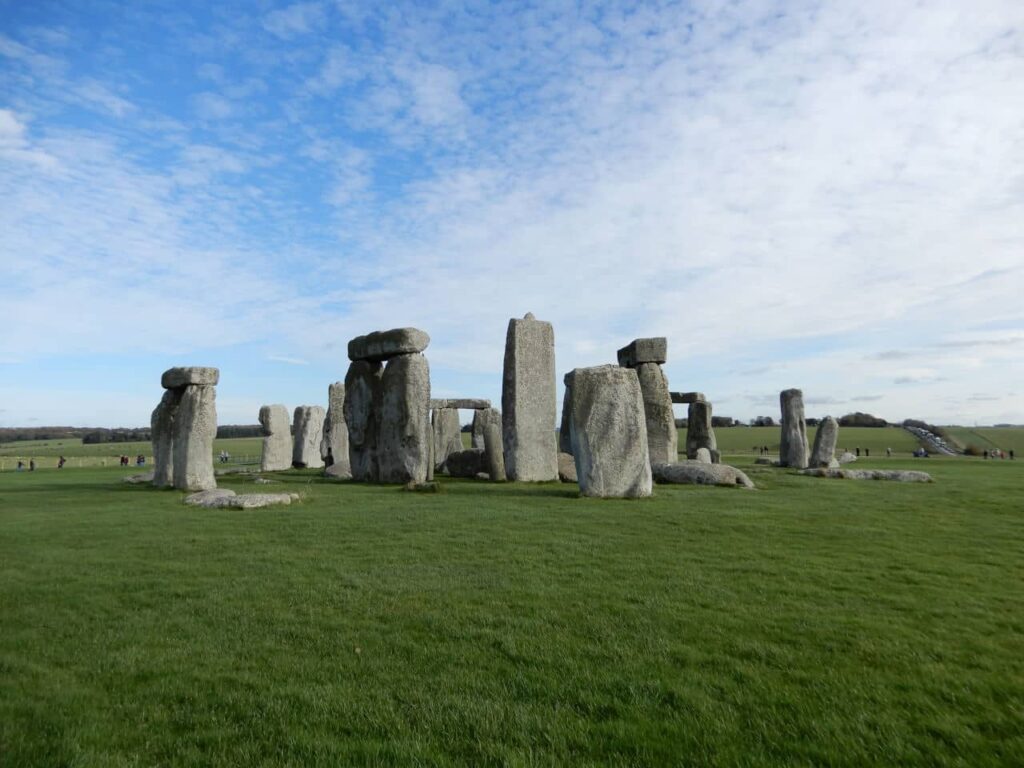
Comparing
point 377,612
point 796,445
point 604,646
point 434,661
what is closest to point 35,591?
point 377,612

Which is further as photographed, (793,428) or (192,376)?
(793,428)

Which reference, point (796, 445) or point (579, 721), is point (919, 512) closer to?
point (579, 721)

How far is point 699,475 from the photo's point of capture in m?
14.6

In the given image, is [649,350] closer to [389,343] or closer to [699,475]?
[699,475]

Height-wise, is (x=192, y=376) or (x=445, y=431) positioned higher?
(x=192, y=376)

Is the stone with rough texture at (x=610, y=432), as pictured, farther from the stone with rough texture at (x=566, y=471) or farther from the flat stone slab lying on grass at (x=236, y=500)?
the flat stone slab lying on grass at (x=236, y=500)

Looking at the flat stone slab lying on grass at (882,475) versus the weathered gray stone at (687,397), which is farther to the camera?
the weathered gray stone at (687,397)

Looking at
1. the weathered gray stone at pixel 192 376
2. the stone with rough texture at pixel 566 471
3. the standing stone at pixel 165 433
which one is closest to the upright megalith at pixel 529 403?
the stone with rough texture at pixel 566 471

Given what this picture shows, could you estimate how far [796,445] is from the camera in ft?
77.5

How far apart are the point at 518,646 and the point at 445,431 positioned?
21.5 m

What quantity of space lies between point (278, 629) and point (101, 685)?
1170mm

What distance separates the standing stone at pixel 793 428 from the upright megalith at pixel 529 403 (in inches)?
450

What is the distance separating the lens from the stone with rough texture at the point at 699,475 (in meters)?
14.4

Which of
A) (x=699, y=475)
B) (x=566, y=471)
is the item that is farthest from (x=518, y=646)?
(x=566, y=471)
